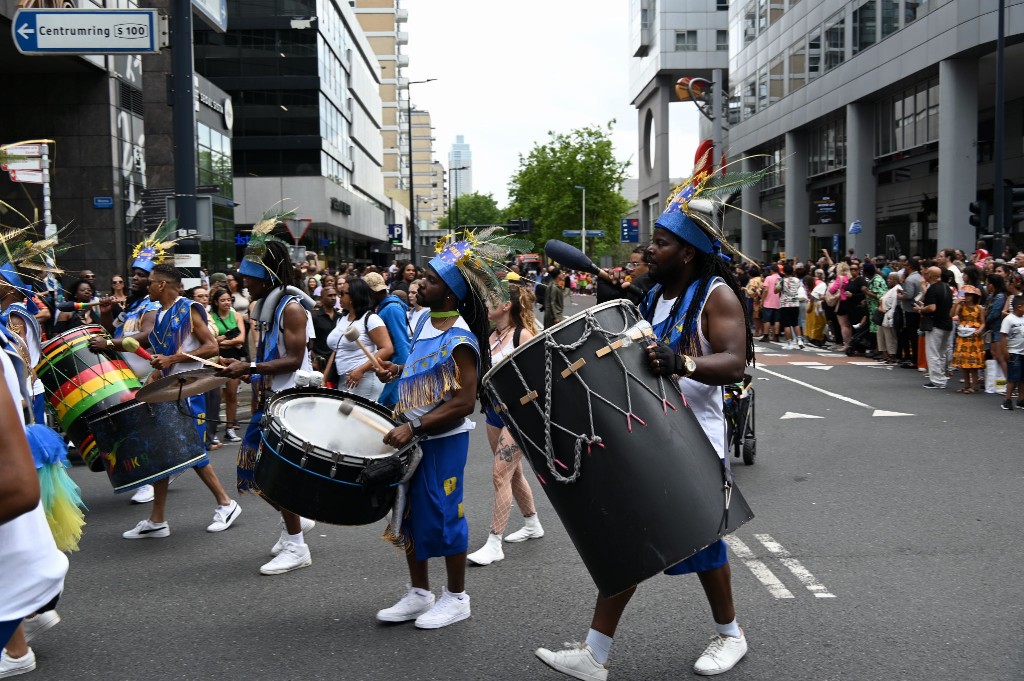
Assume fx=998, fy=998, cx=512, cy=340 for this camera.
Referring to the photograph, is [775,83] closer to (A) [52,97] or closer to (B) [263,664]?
(A) [52,97]

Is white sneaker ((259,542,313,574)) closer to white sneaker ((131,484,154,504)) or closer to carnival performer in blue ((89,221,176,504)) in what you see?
carnival performer in blue ((89,221,176,504))

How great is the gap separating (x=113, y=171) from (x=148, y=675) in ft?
67.2

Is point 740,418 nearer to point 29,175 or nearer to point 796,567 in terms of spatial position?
point 796,567

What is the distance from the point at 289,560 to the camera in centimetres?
581

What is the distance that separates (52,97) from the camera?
2222 cm

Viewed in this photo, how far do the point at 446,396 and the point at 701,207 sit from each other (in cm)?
144

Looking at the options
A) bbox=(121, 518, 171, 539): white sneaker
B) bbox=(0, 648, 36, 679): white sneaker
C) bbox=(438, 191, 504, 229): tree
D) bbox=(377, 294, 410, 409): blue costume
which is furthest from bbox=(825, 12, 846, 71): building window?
bbox=(438, 191, 504, 229): tree

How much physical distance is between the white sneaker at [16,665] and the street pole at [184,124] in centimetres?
818

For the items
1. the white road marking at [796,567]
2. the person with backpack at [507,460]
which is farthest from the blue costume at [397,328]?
the white road marking at [796,567]

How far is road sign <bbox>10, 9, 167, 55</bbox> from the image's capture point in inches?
448

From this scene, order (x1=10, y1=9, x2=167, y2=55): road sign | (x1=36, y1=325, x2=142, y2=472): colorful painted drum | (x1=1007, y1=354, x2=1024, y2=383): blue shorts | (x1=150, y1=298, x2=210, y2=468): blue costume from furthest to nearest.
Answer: (x1=1007, y1=354, x2=1024, y2=383): blue shorts < (x1=10, y1=9, x2=167, y2=55): road sign < (x1=150, y1=298, x2=210, y2=468): blue costume < (x1=36, y1=325, x2=142, y2=472): colorful painted drum

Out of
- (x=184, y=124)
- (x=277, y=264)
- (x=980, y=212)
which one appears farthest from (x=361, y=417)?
(x=980, y=212)

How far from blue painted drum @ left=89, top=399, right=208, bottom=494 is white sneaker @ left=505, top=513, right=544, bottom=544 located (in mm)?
2138

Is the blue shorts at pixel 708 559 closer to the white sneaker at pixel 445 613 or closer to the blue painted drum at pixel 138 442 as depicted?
the white sneaker at pixel 445 613
